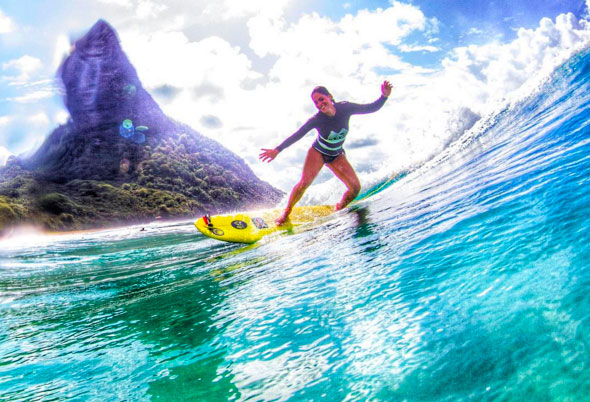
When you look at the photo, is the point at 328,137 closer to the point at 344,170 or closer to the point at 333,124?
the point at 333,124

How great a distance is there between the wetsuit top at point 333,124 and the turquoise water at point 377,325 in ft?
13.1

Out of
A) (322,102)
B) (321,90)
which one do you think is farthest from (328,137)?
(321,90)

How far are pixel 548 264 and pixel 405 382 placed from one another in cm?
120

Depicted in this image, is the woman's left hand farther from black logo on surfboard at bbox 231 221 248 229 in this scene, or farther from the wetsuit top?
black logo on surfboard at bbox 231 221 248 229

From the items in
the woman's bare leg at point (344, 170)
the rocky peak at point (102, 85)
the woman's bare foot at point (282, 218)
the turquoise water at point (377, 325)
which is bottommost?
the turquoise water at point (377, 325)

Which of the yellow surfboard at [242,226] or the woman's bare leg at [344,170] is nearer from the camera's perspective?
the yellow surfboard at [242,226]

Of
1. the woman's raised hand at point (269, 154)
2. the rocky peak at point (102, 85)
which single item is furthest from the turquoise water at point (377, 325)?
the rocky peak at point (102, 85)

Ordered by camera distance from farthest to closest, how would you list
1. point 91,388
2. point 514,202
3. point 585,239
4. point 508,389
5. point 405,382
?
point 514,202 < point 585,239 < point 91,388 < point 405,382 < point 508,389

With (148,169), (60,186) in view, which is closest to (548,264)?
(60,186)

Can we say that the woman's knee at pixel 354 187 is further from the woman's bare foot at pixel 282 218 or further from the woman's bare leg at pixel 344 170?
the woman's bare foot at pixel 282 218

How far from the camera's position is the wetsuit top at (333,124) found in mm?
7664

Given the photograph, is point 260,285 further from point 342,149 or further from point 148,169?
point 148,169

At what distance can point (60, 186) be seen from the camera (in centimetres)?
7081

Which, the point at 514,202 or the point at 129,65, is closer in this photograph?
the point at 514,202
